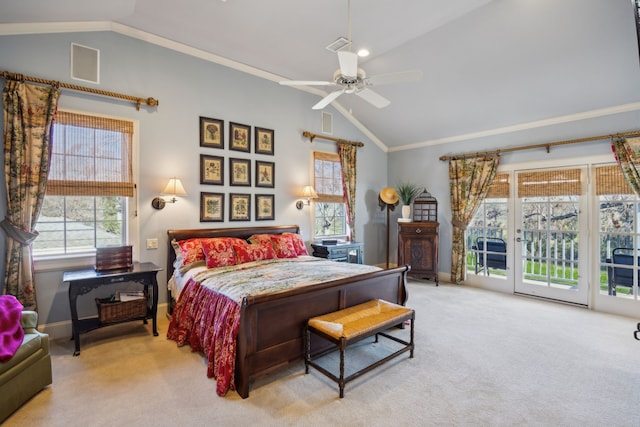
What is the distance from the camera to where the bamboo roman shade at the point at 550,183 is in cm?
457

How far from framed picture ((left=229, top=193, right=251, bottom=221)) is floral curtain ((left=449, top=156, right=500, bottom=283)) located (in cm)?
368

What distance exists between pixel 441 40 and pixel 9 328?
16.3 feet

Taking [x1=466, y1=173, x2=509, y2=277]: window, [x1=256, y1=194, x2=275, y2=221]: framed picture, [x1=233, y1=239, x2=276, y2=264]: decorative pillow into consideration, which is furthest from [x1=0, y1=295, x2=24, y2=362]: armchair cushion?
[x1=466, y1=173, x2=509, y2=277]: window

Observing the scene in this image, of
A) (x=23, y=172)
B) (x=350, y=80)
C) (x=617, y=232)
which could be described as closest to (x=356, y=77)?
(x=350, y=80)

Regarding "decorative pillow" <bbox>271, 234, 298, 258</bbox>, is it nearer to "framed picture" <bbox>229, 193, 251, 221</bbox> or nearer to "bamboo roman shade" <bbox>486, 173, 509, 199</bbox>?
"framed picture" <bbox>229, 193, 251, 221</bbox>

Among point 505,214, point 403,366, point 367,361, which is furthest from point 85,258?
point 505,214

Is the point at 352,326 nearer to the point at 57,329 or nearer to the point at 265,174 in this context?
the point at 265,174

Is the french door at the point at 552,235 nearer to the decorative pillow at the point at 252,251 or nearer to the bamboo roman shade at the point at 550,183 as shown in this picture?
the bamboo roman shade at the point at 550,183

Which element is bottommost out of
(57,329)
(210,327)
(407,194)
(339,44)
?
(57,329)

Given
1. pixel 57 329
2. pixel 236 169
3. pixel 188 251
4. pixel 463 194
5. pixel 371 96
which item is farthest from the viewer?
pixel 463 194

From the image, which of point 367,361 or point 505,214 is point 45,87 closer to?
point 367,361

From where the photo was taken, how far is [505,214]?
530cm

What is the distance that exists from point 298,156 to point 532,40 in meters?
3.41

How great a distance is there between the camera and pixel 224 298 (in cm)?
268
